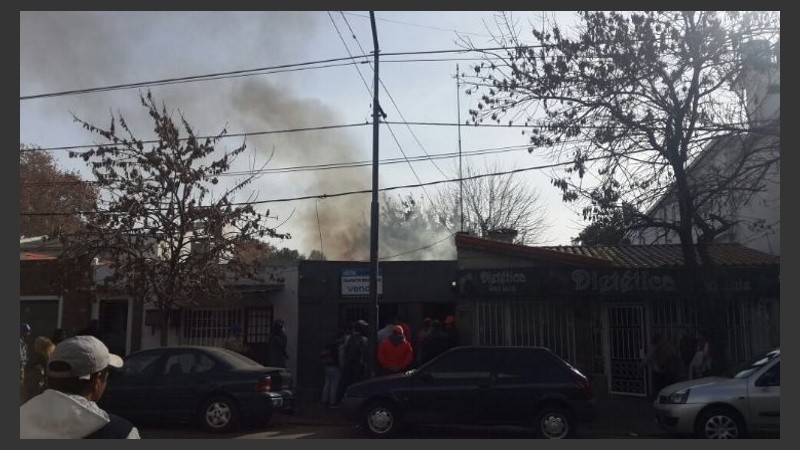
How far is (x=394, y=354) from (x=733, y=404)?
5.79 meters

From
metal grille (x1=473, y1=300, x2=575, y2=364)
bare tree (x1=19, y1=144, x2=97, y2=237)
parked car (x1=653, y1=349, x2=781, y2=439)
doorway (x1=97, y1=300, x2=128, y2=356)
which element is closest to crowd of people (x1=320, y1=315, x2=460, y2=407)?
metal grille (x1=473, y1=300, x2=575, y2=364)

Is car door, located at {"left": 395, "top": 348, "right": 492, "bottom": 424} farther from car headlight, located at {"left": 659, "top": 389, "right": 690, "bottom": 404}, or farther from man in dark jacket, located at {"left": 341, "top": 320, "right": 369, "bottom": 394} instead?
man in dark jacket, located at {"left": 341, "top": 320, "right": 369, "bottom": 394}

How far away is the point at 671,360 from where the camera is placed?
554 inches

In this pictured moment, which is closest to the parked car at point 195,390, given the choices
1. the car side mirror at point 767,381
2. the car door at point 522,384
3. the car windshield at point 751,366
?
the car door at point 522,384

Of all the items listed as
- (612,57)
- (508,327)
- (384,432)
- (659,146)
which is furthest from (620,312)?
(384,432)

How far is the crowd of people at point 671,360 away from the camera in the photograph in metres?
13.9

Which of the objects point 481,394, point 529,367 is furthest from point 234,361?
point 529,367

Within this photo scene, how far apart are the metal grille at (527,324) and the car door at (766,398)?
19.2 ft

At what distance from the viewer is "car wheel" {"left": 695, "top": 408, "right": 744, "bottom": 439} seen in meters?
10.3

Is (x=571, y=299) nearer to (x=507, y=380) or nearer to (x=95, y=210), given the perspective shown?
(x=507, y=380)

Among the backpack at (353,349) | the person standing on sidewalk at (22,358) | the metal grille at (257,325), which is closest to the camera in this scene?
the person standing on sidewalk at (22,358)

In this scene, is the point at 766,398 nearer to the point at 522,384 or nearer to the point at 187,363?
the point at 522,384

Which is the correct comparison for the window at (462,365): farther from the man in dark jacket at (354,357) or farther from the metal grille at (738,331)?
the metal grille at (738,331)

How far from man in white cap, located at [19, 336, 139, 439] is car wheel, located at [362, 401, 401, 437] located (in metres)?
8.31
